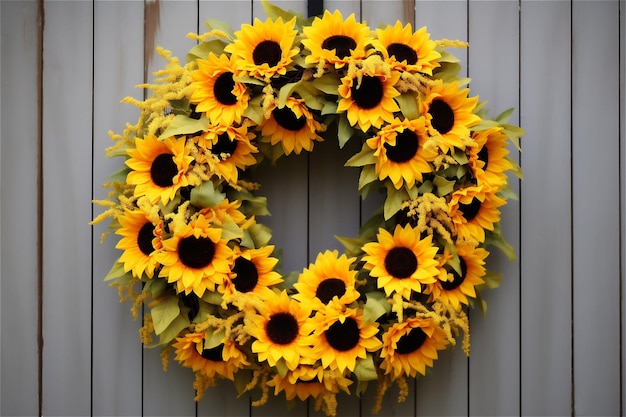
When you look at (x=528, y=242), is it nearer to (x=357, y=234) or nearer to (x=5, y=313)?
(x=357, y=234)

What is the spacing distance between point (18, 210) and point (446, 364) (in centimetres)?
118

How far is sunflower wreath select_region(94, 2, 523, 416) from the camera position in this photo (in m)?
1.37

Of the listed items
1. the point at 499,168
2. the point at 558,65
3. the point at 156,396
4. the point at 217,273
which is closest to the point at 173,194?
the point at 217,273

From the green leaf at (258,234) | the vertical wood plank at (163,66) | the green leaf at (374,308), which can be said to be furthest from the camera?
the vertical wood plank at (163,66)

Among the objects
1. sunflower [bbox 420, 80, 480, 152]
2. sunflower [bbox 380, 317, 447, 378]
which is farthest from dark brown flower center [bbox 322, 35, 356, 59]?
sunflower [bbox 380, 317, 447, 378]

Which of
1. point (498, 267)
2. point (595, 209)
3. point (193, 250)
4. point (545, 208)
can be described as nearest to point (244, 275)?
point (193, 250)

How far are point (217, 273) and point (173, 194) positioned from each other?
0.20 meters

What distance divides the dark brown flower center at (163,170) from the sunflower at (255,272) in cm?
22

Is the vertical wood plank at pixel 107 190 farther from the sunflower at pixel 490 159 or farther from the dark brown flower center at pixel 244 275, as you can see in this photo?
the sunflower at pixel 490 159

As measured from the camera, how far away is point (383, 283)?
1.38 metres

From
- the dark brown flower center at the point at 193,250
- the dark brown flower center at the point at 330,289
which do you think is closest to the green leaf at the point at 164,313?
the dark brown flower center at the point at 193,250

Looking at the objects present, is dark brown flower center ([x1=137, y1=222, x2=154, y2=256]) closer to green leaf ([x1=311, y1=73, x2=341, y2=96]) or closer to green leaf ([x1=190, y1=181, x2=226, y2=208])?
green leaf ([x1=190, y1=181, x2=226, y2=208])

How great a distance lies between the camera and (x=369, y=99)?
4.62 ft

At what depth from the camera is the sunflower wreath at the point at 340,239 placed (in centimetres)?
137
